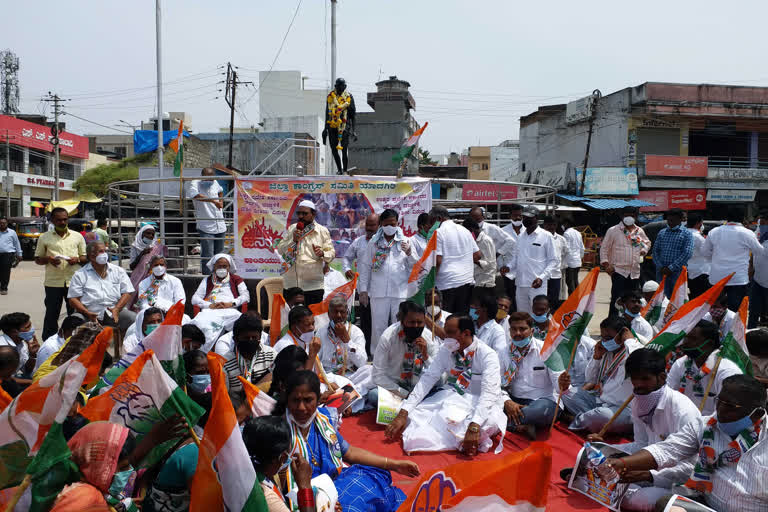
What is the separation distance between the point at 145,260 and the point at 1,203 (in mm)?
34828

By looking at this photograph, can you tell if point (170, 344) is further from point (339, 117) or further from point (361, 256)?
point (339, 117)

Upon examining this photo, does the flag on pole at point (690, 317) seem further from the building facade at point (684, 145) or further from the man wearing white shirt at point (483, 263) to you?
the building facade at point (684, 145)

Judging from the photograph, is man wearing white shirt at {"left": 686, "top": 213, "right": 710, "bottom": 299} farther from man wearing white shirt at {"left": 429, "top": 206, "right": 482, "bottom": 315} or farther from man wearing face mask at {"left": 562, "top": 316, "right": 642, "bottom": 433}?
man wearing face mask at {"left": 562, "top": 316, "right": 642, "bottom": 433}

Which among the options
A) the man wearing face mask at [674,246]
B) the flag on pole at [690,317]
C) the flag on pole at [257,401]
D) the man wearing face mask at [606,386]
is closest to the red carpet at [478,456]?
the man wearing face mask at [606,386]

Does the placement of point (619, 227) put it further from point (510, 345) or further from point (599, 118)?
point (599, 118)

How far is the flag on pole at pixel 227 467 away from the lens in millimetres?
2406

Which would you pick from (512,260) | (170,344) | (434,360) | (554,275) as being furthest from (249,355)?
(512,260)

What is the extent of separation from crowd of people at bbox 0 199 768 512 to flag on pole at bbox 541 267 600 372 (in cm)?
12

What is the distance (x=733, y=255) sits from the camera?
27.4ft

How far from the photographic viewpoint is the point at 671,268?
838cm

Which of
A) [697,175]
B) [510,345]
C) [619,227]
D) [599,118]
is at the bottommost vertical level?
[510,345]

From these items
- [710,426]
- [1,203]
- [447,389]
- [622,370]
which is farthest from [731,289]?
[1,203]

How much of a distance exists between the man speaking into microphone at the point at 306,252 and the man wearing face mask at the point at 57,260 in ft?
9.30

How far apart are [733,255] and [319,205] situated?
5845 millimetres
